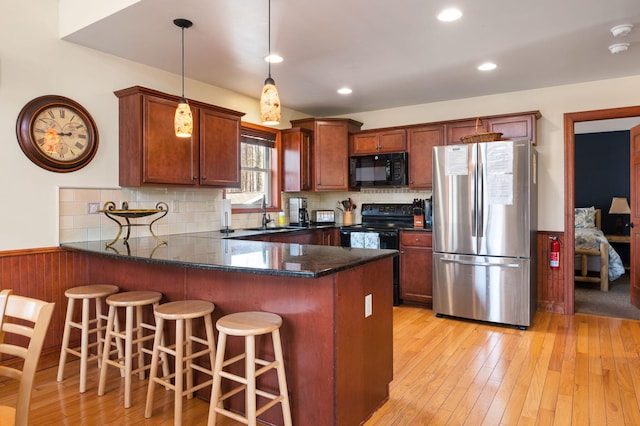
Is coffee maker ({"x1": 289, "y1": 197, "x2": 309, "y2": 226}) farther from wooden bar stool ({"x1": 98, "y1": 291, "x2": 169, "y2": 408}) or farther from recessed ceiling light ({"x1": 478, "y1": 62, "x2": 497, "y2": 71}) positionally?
wooden bar stool ({"x1": 98, "y1": 291, "x2": 169, "y2": 408})

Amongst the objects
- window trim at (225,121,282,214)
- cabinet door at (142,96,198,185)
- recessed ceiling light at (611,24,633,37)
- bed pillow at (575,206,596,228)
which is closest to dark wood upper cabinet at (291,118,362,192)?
window trim at (225,121,282,214)

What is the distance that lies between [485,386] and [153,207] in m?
3.05

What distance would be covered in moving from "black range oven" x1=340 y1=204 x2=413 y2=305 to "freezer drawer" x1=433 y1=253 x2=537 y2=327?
549 mm

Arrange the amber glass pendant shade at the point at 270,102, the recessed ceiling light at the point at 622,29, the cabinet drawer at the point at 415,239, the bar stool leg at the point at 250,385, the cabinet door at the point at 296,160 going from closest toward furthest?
1. the bar stool leg at the point at 250,385
2. the amber glass pendant shade at the point at 270,102
3. the recessed ceiling light at the point at 622,29
4. the cabinet drawer at the point at 415,239
5. the cabinet door at the point at 296,160

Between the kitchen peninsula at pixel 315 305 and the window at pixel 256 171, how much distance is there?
7.30ft

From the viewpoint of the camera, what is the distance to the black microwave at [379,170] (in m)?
5.03

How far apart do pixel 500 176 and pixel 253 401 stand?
3088 millimetres

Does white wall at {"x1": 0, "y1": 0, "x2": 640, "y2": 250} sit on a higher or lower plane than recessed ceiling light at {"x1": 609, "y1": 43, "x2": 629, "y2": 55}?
lower

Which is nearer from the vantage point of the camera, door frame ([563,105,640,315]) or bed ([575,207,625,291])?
door frame ([563,105,640,315])

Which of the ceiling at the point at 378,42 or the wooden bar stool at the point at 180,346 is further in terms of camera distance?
the ceiling at the point at 378,42

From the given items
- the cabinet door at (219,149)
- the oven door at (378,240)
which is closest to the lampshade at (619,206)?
the oven door at (378,240)

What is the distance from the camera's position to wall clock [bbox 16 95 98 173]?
2912mm

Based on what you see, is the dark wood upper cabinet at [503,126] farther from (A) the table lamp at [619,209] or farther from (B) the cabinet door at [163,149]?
(A) the table lamp at [619,209]

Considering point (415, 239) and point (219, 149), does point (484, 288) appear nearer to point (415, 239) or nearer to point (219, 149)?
point (415, 239)
